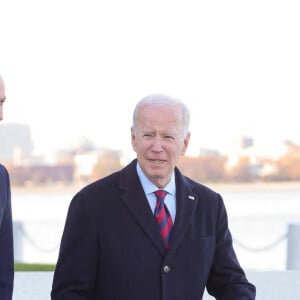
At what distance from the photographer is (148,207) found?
3014 millimetres

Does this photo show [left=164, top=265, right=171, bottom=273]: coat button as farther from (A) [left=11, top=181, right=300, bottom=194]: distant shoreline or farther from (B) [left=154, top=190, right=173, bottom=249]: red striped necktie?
(A) [left=11, top=181, right=300, bottom=194]: distant shoreline

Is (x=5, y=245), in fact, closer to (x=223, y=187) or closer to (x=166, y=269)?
(x=166, y=269)

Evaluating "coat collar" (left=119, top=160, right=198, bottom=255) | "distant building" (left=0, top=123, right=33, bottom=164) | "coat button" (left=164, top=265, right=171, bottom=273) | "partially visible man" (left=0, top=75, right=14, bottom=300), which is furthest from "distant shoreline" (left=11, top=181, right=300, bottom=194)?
"coat button" (left=164, top=265, right=171, bottom=273)

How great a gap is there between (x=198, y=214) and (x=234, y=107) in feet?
123

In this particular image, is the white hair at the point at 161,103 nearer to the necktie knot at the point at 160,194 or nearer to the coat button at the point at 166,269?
the necktie knot at the point at 160,194

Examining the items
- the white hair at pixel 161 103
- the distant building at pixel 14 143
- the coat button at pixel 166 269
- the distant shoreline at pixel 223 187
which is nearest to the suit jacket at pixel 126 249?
the coat button at pixel 166 269

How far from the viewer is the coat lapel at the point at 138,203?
→ 2.97 metres

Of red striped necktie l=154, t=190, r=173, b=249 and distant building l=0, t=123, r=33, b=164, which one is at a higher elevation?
red striped necktie l=154, t=190, r=173, b=249

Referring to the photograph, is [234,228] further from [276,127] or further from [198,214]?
[276,127]

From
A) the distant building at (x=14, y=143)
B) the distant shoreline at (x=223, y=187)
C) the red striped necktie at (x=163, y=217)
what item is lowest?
the distant shoreline at (x=223, y=187)

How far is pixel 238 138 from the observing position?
3978cm

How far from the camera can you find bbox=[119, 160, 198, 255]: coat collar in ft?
9.77

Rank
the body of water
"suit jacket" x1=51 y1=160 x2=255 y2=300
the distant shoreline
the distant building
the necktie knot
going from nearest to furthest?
"suit jacket" x1=51 y1=160 x2=255 y2=300 < the necktie knot < the body of water < the distant building < the distant shoreline

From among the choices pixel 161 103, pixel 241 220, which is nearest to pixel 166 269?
pixel 161 103
